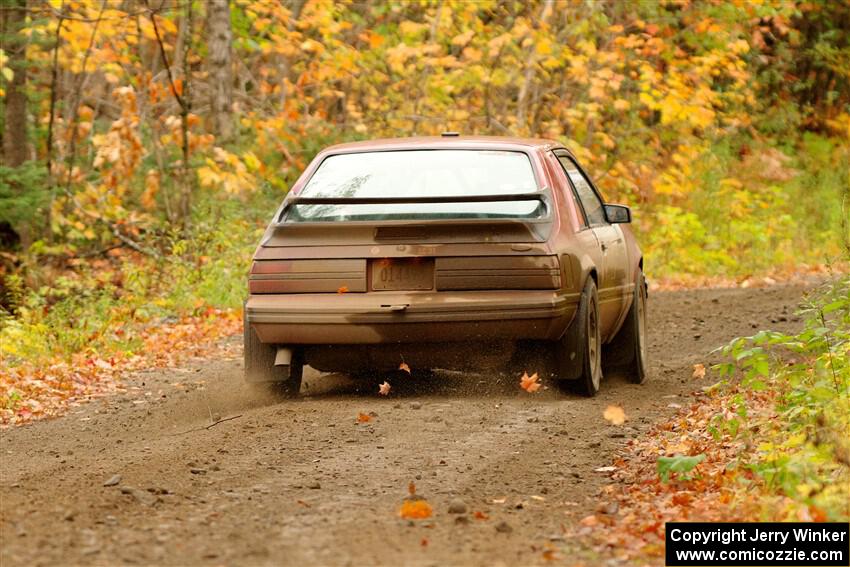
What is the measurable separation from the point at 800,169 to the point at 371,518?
74.5ft

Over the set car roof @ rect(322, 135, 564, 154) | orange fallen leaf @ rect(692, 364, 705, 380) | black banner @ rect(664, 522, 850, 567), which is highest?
car roof @ rect(322, 135, 564, 154)

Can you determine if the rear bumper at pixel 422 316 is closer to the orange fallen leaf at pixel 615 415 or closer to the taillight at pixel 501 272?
the taillight at pixel 501 272

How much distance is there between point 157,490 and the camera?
5742 mm

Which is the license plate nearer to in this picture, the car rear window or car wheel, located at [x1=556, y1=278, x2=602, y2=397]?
the car rear window

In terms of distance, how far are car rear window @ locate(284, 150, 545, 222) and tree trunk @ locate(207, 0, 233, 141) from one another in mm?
11491

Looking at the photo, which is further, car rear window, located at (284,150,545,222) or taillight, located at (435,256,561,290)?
car rear window, located at (284,150,545,222)

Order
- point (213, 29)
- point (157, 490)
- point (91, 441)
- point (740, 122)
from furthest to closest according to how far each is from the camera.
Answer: point (740, 122) → point (213, 29) → point (91, 441) → point (157, 490)

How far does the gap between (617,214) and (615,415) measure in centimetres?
225

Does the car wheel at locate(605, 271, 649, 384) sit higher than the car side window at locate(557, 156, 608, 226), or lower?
lower

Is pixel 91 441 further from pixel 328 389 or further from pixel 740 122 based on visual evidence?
pixel 740 122

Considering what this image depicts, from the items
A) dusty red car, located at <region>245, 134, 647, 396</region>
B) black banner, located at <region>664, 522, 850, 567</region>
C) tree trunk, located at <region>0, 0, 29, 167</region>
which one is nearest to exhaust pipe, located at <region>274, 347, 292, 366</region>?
dusty red car, located at <region>245, 134, 647, 396</region>

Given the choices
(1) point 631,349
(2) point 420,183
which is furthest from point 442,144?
(1) point 631,349

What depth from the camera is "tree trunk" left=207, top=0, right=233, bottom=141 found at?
19.8 m

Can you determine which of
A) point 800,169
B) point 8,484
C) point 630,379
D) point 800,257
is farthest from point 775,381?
point 800,169
